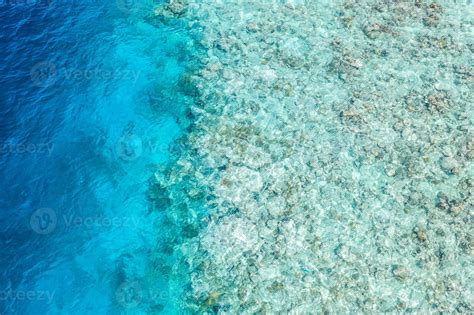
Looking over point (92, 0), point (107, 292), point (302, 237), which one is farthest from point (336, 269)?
point (92, 0)

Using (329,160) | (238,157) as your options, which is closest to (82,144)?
(238,157)

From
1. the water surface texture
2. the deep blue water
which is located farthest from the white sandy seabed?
the deep blue water

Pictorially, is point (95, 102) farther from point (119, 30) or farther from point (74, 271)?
point (74, 271)

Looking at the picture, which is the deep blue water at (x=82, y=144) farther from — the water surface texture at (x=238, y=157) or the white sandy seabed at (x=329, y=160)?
the white sandy seabed at (x=329, y=160)

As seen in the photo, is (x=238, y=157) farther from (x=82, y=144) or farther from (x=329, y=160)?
(x=82, y=144)

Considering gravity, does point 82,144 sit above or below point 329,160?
below
